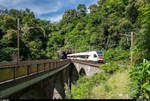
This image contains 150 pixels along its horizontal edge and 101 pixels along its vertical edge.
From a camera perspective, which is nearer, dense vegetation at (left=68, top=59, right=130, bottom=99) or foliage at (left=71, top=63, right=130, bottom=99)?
dense vegetation at (left=68, top=59, right=130, bottom=99)

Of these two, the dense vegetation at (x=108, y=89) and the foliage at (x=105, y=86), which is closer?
the dense vegetation at (x=108, y=89)

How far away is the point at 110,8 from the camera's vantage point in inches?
2327

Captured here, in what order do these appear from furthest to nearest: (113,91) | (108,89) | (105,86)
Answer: (105,86), (108,89), (113,91)

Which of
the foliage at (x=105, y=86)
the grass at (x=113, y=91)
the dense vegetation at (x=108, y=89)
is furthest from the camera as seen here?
the foliage at (x=105, y=86)

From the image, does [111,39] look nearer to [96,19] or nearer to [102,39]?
[102,39]

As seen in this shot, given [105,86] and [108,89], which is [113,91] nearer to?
[108,89]

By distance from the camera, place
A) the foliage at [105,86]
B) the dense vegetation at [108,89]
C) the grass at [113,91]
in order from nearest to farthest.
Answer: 1. the grass at [113,91]
2. the dense vegetation at [108,89]
3. the foliage at [105,86]

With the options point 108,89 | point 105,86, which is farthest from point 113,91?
point 105,86

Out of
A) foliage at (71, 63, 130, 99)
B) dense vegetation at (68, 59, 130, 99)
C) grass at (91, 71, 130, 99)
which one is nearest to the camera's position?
grass at (91, 71, 130, 99)

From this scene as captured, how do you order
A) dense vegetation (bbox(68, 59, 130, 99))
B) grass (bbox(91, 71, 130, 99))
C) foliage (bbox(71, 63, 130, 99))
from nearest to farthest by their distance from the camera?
grass (bbox(91, 71, 130, 99)) → dense vegetation (bbox(68, 59, 130, 99)) → foliage (bbox(71, 63, 130, 99))

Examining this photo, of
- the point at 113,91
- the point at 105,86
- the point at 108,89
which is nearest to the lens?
the point at 113,91

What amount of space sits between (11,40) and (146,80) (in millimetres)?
45064

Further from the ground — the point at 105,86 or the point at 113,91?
the point at 105,86

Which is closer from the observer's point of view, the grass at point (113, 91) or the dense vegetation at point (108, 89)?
the grass at point (113, 91)
